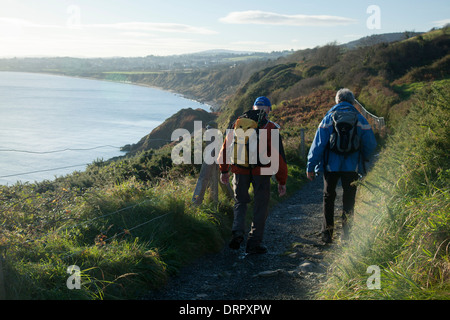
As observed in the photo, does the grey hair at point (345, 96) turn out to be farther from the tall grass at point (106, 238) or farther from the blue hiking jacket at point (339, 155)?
the tall grass at point (106, 238)

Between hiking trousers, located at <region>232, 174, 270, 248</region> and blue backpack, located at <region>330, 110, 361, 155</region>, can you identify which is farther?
hiking trousers, located at <region>232, 174, 270, 248</region>

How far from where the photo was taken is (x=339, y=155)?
Result: 520cm

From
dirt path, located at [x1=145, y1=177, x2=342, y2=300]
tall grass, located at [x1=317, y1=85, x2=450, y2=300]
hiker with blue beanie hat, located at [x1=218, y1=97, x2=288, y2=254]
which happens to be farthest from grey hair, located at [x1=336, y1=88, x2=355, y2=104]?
dirt path, located at [x1=145, y1=177, x2=342, y2=300]

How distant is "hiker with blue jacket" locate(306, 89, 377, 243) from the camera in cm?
509

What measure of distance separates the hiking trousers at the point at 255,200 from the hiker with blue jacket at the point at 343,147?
2.15 feet

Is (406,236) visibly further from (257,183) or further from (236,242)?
(236,242)

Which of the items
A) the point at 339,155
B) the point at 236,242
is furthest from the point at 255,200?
the point at 339,155

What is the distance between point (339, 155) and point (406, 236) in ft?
5.21

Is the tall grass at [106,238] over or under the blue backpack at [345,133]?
under

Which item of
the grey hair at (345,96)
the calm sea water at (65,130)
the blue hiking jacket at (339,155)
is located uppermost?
the grey hair at (345,96)

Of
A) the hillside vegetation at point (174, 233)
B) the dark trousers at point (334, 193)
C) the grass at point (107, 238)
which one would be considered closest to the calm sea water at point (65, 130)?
the grass at point (107, 238)

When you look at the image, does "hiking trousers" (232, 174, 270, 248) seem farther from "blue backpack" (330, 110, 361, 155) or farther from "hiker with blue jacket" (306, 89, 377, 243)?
"blue backpack" (330, 110, 361, 155)

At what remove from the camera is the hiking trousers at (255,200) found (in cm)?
525
